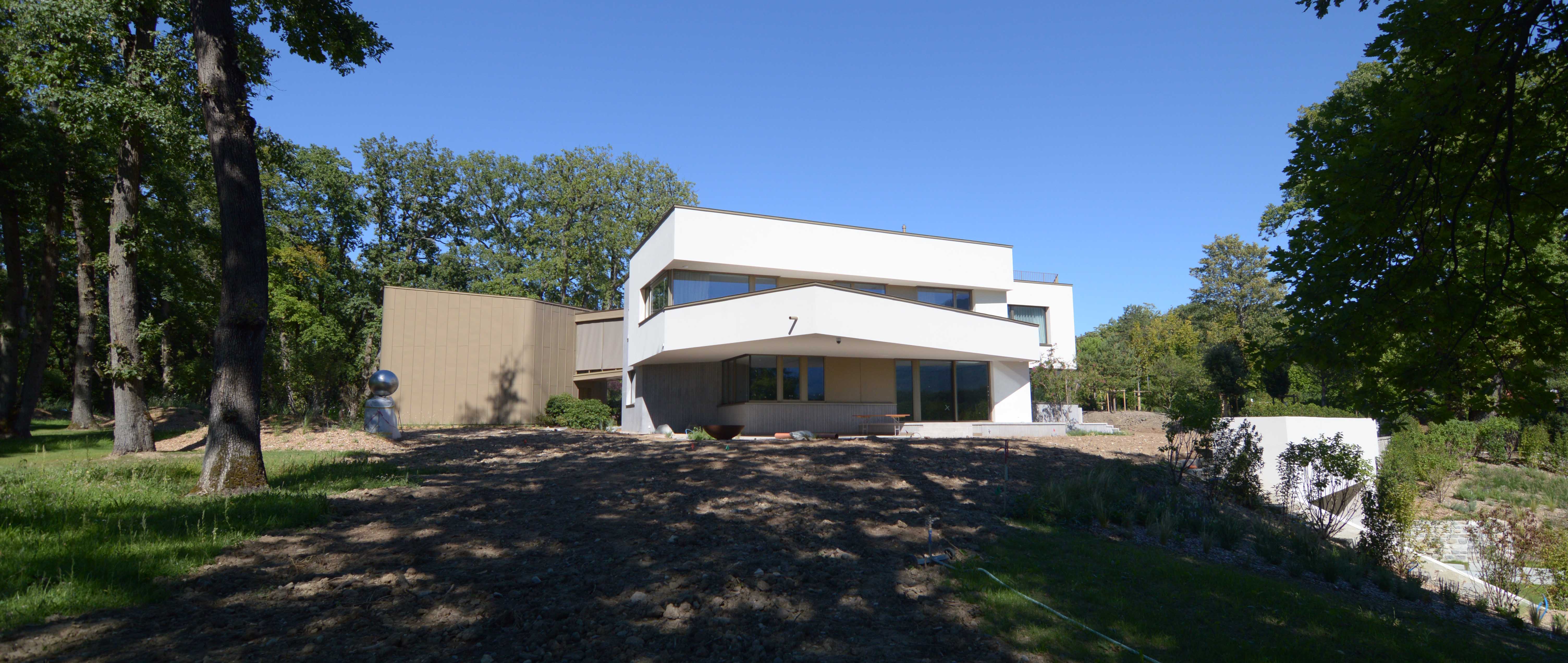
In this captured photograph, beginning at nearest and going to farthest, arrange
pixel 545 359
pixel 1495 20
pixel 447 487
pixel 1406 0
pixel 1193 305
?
pixel 1495 20 < pixel 1406 0 < pixel 447 487 < pixel 545 359 < pixel 1193 305

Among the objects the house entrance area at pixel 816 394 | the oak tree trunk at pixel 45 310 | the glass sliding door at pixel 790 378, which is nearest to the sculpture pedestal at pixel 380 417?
the house entrance area at pixel 816 394

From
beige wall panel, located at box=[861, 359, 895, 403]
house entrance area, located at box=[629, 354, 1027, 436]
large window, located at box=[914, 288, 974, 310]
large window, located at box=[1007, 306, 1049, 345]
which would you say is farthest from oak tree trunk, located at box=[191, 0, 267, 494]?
large window, located at box=[1007, 306, 1049, 345]

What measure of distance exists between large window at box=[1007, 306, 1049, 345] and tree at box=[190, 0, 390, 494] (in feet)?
74.3

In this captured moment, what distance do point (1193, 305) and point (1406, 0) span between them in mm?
59404

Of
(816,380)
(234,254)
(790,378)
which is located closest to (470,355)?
(790,378)

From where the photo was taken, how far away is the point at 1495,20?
4.91 meters

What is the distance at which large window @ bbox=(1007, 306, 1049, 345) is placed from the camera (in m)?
26.0

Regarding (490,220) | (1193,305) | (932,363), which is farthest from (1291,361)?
(1193,305)

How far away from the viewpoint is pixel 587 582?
→ 16.6 feet

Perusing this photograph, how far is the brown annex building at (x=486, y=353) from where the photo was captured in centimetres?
2136

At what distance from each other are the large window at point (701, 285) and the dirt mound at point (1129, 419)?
14.0 m

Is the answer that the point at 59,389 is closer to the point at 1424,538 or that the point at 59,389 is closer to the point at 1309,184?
the point at 1309,184

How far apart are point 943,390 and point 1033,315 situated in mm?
7532

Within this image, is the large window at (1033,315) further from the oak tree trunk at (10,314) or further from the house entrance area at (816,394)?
the oak tree trunk at (10,314)
